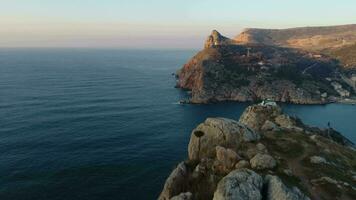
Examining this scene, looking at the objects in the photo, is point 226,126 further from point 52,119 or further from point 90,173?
point 52,119

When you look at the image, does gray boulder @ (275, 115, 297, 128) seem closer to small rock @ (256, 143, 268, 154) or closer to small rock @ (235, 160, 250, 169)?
small rock @ (256, 143, 268, 154)

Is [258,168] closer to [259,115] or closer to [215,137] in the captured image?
[215,137]

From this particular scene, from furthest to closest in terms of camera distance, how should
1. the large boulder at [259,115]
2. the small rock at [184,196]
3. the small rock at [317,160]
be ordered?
the large boulder at [259,115], the small rock at [317,160], the small rock at [184,196]

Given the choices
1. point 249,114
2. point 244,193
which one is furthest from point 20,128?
point 244,193

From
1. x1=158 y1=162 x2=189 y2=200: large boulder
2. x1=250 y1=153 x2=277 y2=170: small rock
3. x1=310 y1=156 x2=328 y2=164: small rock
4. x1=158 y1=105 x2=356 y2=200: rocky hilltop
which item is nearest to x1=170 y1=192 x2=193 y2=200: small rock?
x1=158 y1=105 x2=356 y2=200: rocky hilltop

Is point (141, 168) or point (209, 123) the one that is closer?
point (209, 123)

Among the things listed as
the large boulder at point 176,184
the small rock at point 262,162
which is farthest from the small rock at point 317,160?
the large boulder at point 176,184

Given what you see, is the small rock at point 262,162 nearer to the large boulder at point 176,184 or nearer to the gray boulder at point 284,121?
the large boulder at point 176,184
